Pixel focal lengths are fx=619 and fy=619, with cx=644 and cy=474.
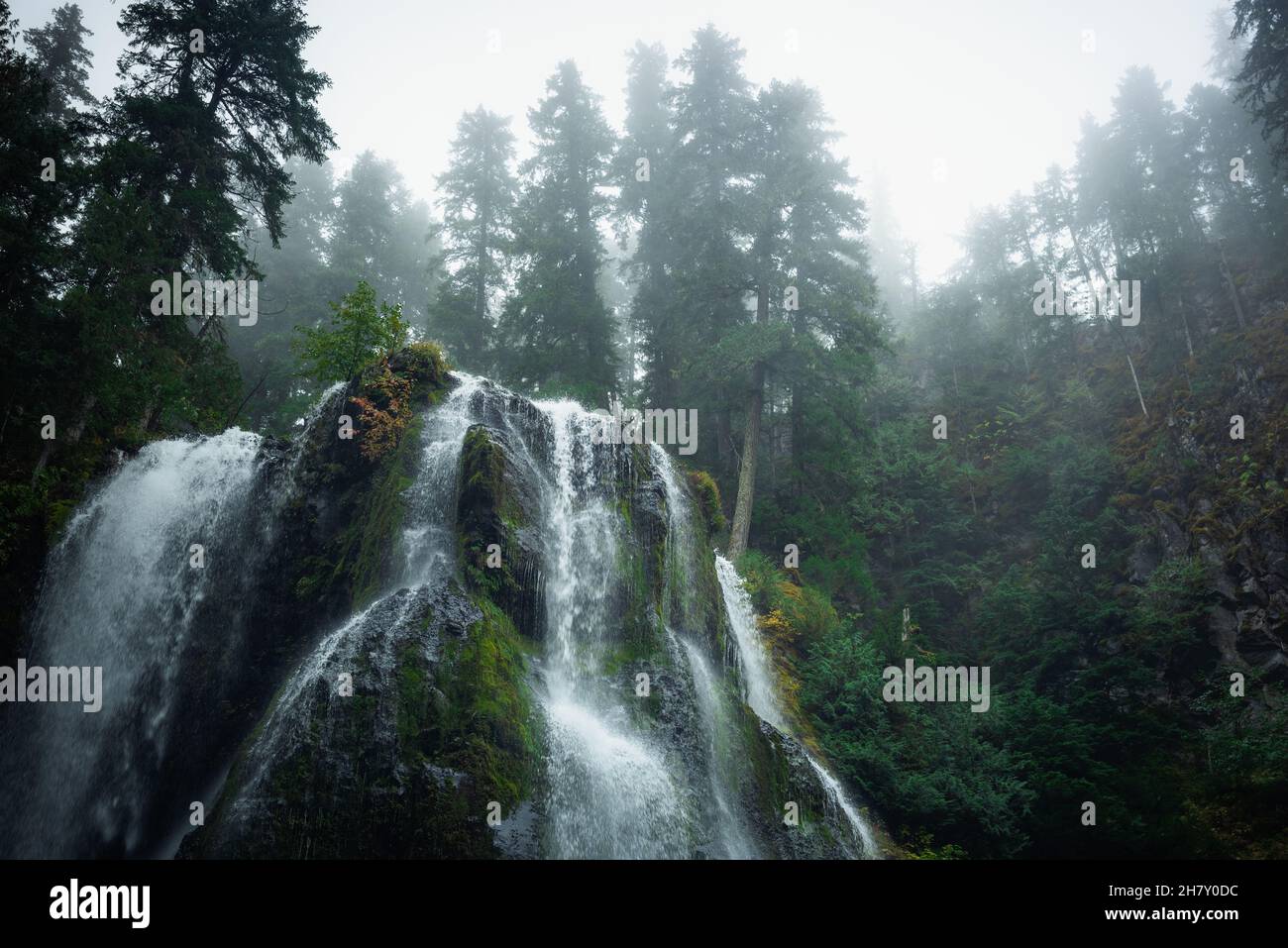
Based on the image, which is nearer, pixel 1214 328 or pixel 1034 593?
pixel 1034 593

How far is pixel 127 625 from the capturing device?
11016 millimetres

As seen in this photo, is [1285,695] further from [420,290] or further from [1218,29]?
[1218,29]

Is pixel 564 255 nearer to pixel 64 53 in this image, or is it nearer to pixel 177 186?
pixel 177 186

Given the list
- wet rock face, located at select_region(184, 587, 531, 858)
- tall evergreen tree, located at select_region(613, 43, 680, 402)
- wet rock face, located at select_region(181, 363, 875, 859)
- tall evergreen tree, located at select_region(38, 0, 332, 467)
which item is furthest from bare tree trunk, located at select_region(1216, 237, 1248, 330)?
tall evergreen tree, located at select_region(38, 0, 332, 467)

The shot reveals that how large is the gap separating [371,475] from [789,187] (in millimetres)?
16583

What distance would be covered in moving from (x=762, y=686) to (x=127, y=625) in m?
12.3

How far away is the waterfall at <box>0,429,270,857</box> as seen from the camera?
9.96 metres

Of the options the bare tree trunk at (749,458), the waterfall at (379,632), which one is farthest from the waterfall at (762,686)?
the waterfall at (379,632)

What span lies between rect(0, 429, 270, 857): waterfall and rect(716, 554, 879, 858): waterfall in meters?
10.3

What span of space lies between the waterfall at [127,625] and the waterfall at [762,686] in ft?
33.7

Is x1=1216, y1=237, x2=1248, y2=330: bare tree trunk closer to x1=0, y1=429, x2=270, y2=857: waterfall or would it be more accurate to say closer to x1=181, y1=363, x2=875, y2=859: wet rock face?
x1=181, y1=363, x2=875, y2=859: wet rock face
